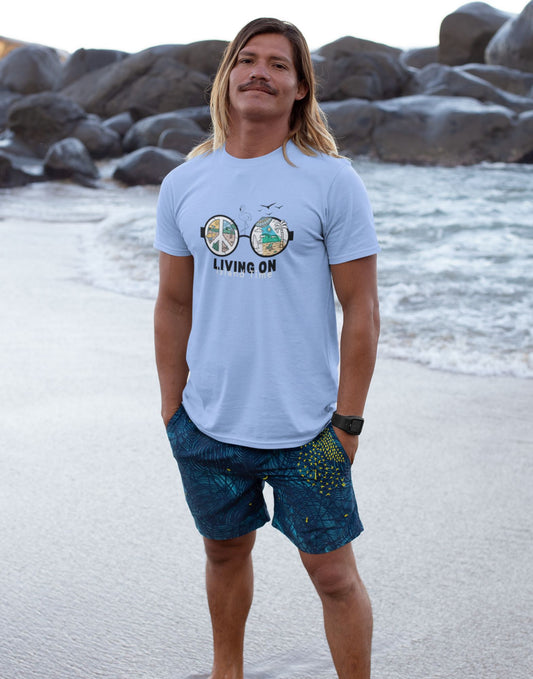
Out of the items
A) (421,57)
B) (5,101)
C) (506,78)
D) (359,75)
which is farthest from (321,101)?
(421,57)

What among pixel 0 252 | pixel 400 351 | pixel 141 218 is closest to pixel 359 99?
pixel 141 218

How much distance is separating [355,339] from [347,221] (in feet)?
0.88

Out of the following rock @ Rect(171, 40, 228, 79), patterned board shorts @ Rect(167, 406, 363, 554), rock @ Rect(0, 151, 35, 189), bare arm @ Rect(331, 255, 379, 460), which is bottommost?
rock @ Rect(0, 151, 35, 189)

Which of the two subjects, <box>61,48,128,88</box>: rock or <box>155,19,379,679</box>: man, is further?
<box>61,48,128,88</box>: rock

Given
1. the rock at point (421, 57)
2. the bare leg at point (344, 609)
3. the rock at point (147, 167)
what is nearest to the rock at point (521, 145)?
the rock at point (147, 167)

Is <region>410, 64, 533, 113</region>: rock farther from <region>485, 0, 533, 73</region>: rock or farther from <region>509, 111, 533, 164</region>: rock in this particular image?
<region>485, 0, 533, 73</region>: rock

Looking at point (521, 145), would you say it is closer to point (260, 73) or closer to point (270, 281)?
point (260, 73)

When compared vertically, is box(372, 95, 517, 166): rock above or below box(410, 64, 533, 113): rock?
below

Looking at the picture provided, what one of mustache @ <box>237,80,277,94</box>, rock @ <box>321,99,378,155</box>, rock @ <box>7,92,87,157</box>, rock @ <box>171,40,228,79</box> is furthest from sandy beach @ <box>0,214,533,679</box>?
rock @ <box>171,40,228,79</box>

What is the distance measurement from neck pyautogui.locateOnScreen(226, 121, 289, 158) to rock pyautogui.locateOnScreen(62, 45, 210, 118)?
22.2 m

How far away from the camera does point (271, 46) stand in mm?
1717

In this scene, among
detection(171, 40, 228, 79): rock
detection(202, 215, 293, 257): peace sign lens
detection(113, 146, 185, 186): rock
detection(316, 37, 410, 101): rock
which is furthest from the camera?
detection(171, 40, 228, 79): rock

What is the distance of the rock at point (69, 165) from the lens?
52.9 feet

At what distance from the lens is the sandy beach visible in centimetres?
211
